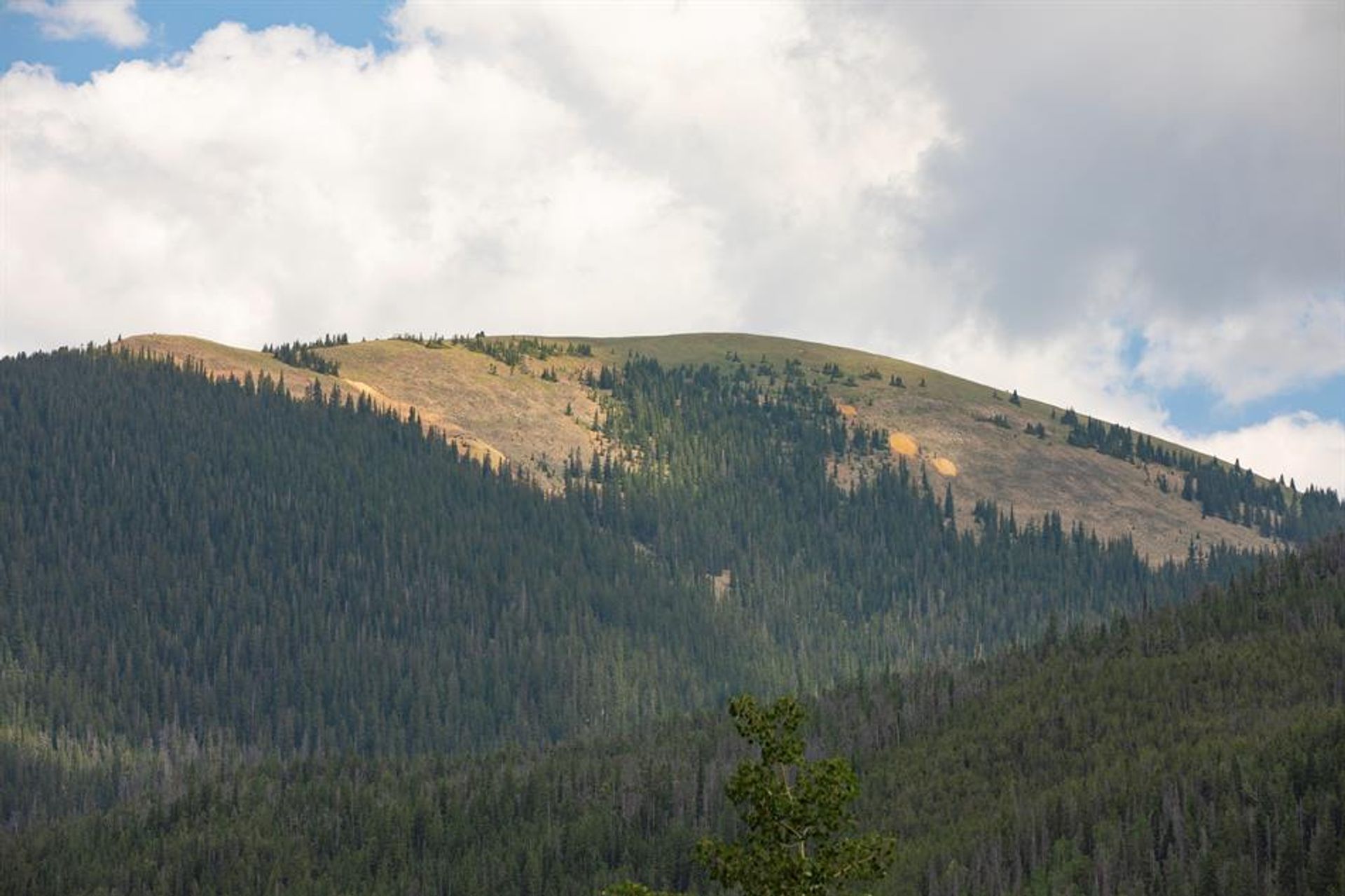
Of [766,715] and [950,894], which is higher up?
[766,715]

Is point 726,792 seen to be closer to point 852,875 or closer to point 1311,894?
point 852,875

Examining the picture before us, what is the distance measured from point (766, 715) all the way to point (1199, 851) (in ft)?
496

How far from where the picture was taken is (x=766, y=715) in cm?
5744

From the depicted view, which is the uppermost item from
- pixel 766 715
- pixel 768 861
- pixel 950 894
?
pixel 766 715

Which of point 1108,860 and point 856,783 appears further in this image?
point 1108,860

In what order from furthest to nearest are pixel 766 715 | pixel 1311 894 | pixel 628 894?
pixel 1311 894
pixel 766 715
pixel 628 894

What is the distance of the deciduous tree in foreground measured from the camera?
5588 cm

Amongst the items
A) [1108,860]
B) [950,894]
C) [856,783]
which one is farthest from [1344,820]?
[856,783]

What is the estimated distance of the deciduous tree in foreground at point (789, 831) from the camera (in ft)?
183

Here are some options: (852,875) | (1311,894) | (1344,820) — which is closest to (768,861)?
(852,875)

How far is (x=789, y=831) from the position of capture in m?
56.8

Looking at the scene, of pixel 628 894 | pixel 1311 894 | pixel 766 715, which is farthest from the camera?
pixel 1311 894

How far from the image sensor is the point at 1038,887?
198625 millimetres

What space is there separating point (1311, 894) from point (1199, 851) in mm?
12285
